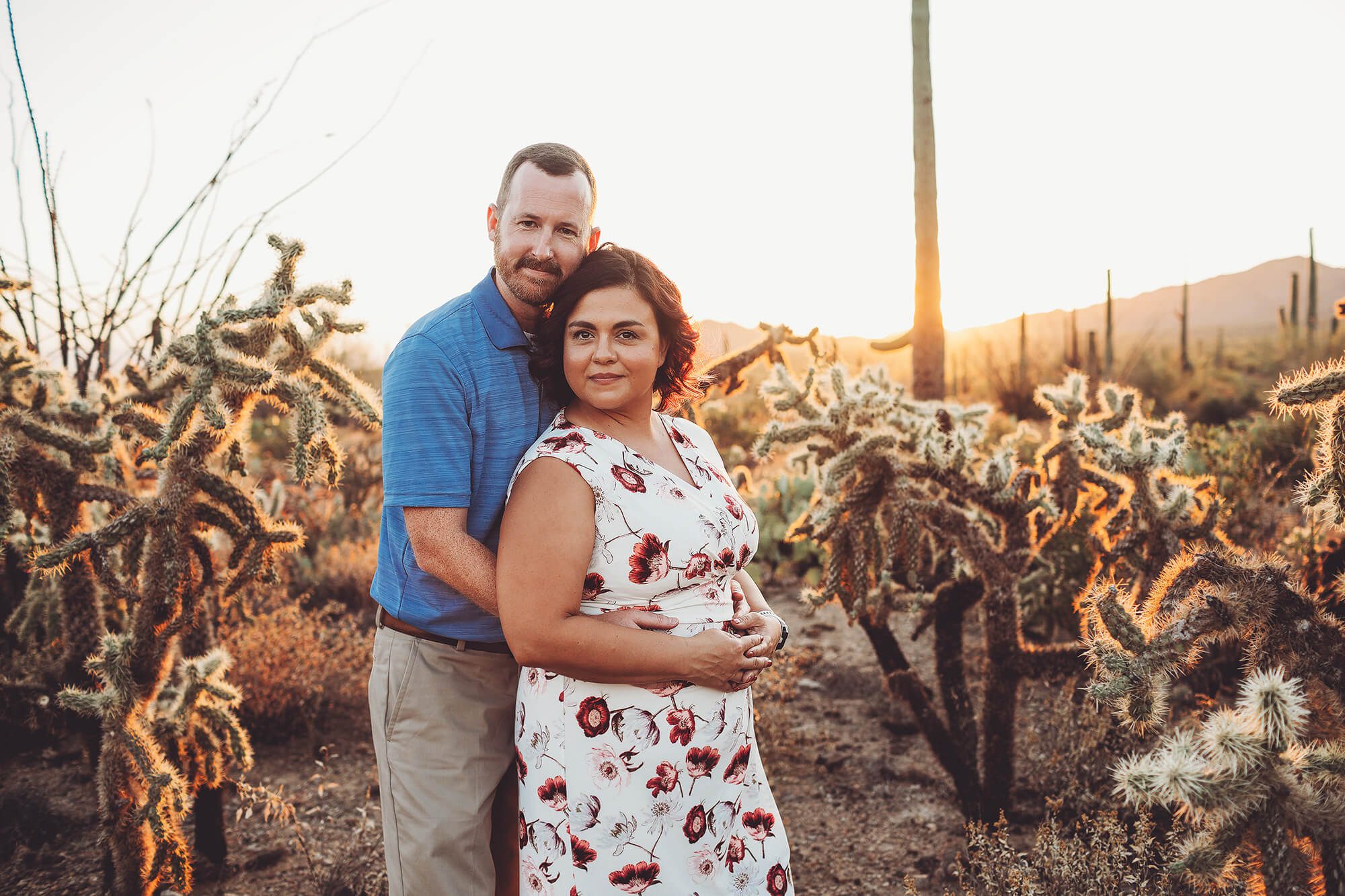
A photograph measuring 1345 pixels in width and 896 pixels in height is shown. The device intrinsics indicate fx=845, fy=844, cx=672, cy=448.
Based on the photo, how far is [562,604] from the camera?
1919 mm

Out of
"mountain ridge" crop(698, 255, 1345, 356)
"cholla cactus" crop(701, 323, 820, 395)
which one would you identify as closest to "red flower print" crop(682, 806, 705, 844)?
"cholla cactus" crop(701, 323, 820, 395)

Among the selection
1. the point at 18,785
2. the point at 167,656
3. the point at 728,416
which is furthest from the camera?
the point at 728,416

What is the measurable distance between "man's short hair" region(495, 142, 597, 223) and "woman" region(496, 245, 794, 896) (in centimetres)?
37

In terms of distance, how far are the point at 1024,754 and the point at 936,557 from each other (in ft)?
3.59

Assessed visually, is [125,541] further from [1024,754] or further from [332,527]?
[332,527]

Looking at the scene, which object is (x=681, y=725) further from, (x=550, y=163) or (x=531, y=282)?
→ (x=550, y=163)

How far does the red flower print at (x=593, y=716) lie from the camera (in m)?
2.01

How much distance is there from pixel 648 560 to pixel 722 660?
0.31m

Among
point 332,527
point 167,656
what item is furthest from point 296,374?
point 332,527

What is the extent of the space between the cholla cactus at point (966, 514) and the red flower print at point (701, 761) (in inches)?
67.2

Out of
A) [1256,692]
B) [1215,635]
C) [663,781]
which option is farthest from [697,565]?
[1215,635]

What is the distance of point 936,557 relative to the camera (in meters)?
4.20

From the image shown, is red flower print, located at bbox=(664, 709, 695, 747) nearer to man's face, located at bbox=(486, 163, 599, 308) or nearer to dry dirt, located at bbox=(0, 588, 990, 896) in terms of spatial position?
man's face, located at bbox=(486, 163, 599, 308)

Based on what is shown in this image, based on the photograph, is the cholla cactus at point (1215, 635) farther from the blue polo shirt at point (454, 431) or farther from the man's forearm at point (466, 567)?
the blue polo shirt at point (454, 431)
